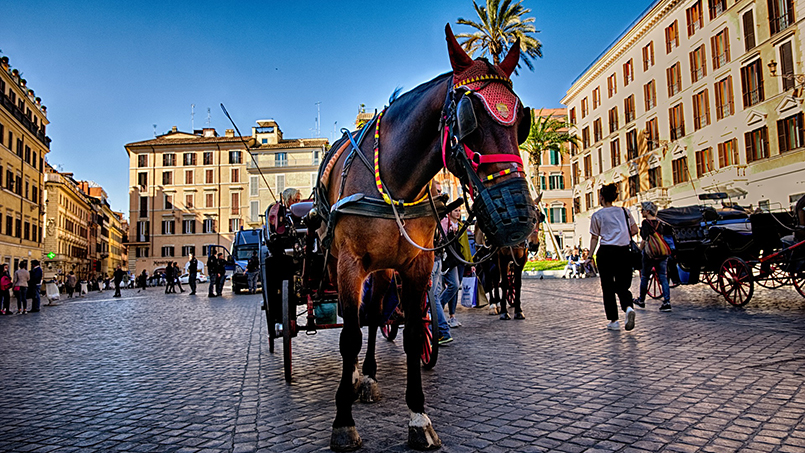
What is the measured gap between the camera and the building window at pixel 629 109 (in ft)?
146

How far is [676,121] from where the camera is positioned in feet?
128

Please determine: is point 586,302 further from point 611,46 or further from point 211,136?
point 211,136

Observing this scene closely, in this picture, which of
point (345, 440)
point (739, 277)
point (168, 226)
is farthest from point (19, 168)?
point (345, 440)

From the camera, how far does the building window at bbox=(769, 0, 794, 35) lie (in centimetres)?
2838

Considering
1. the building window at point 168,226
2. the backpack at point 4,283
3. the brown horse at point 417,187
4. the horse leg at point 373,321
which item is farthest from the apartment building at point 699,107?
the building window at point 168,226

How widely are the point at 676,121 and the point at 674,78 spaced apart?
2.92 metres

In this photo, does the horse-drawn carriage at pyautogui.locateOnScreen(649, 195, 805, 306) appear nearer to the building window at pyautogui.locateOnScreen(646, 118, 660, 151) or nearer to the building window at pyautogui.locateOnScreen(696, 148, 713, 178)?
the building window at pyautogui.locateOnScreen(696, 148, 713, 178)

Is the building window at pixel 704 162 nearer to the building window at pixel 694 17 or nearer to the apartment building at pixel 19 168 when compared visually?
the building window at pixel 694 17

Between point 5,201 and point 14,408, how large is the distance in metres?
43.9

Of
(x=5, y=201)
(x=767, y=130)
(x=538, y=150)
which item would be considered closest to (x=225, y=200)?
(x=5, y=201)

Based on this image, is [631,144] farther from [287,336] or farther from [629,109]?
[287,336]

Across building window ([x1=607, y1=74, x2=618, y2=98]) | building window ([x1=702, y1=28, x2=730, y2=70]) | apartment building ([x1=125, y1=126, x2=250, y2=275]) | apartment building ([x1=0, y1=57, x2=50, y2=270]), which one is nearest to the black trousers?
building window ([x1=702, y1=28, x2=730, y2=70])

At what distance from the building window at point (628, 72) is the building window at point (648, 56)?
1.78 m

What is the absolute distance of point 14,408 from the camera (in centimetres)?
474
